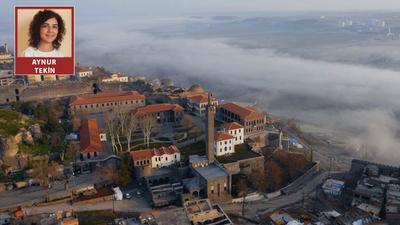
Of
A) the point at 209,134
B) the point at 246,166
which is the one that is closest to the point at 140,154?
the point at 209,134

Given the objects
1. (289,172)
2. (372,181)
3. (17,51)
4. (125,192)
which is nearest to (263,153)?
(289,172)

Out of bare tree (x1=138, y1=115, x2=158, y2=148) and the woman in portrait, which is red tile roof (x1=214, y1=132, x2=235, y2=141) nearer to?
bare tree (x1=138, y1=115, x2=158, y2=148)

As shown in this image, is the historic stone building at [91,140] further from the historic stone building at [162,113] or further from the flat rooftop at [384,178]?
the flat rooftop at [384,178]

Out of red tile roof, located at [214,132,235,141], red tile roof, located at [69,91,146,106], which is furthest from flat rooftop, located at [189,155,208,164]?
red tile roof, located at [69,91,146,106]

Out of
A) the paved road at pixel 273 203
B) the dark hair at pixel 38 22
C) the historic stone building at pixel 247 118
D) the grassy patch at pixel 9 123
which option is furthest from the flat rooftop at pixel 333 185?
the grassy patch at pixel 9 123

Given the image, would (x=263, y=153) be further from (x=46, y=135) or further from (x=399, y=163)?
(x=46, y=135)
